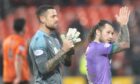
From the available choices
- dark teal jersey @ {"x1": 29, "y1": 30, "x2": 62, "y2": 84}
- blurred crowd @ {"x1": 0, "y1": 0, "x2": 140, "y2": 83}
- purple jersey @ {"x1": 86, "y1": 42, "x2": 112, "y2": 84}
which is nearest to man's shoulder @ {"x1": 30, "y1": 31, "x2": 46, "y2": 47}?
dark teal jersey @ {"x1": 29, "y1": 30, "x2": 62, "y2": 84}

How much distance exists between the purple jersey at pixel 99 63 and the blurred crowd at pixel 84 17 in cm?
871

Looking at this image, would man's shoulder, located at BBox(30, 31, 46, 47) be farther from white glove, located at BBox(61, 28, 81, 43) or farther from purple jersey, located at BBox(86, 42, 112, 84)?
purple jersey, located at BBox(86, 42, 112, 84)

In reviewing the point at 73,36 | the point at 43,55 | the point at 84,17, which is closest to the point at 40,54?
the point at 43,55

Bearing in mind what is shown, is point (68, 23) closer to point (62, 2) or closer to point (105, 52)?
point (62, 2)

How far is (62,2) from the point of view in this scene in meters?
20.3

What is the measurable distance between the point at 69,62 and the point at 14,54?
13.9ft

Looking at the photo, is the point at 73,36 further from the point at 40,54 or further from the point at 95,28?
the point at 95,28

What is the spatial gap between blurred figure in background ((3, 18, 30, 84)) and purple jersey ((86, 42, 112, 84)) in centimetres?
399

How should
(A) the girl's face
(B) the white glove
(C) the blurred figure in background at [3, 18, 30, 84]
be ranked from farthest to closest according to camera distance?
1. (C) the blurred figure in background at [3, 18, 30, 84]
2. (A) the girl's face
3. (B) the white glove

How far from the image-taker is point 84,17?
19859mm

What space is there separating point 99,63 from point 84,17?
11.8m

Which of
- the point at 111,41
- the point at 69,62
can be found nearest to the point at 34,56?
the point at 69,62

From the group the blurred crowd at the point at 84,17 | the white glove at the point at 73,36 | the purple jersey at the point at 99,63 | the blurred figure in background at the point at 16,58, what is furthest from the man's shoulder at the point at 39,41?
the blurred crowd at the point at 84,17

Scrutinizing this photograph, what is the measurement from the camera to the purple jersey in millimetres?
→ 8109
